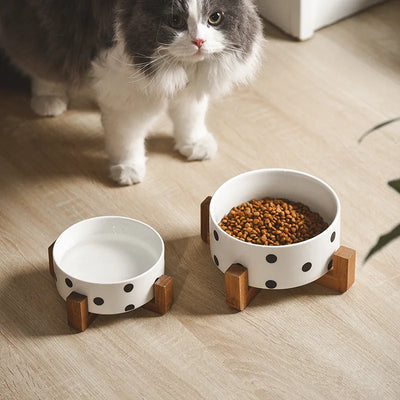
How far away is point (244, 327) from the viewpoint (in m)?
1.61

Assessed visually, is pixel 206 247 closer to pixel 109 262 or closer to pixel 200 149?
pixel 109 262

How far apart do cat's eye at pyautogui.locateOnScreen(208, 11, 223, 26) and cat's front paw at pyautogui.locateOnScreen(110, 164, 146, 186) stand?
51 cm

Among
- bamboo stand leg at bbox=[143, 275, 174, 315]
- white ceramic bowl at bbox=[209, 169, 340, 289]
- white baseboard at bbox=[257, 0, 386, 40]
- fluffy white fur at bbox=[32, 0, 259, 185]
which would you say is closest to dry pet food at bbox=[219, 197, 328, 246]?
white ceramic bowl at bbox=[209, 169, 340, 289]

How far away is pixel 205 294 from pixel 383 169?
66cm

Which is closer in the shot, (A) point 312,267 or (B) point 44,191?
(A) point 312,267

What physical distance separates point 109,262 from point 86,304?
0.15m

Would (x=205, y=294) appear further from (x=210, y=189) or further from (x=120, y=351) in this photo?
(x=210, y=189)

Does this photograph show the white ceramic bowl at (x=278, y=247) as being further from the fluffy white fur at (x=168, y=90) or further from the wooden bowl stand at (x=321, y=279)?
the fluffy white fur at (x=168, y=90)

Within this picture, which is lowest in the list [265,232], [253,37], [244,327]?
[244,327]

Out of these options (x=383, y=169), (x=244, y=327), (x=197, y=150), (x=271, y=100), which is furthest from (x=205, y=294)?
(x=271, y=100)

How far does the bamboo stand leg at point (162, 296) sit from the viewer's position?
5.25ft

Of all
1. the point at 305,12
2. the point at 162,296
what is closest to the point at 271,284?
the point at 162,296

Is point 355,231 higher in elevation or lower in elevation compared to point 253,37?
lower

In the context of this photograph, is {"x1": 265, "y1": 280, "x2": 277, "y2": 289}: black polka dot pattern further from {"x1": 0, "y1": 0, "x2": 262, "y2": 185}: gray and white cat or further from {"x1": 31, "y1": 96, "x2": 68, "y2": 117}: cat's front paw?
{"x1": 31, "y1": 96, "x2": 68, "y2": 117}: cat's front paw
